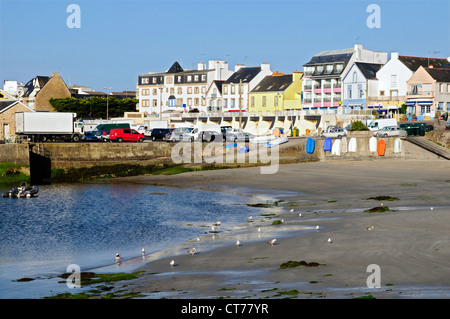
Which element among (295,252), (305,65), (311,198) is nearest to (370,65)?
(305,65)

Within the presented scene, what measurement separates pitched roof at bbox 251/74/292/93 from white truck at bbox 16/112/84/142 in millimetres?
51233

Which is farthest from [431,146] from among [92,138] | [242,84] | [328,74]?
[242,84]

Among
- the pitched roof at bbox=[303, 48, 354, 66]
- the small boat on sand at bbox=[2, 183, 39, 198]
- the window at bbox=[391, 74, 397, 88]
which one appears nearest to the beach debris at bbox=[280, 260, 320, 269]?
the small boat on sand at bbox=[2, 183, 39, 198]

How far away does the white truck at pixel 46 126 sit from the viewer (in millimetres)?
62500

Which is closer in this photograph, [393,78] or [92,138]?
[92,138]

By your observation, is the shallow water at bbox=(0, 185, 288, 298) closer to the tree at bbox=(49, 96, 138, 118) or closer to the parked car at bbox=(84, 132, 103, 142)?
the parked car at bbox=(84, 132, 103, 142)

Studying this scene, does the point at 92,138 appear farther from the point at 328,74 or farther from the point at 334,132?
the point at 328,74

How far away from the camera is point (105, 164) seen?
58344 millimetres

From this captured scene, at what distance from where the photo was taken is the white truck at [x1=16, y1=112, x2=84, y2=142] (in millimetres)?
62500

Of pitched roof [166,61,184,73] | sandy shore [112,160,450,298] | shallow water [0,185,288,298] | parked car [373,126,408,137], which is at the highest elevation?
pitched roof [166,61,184,73]

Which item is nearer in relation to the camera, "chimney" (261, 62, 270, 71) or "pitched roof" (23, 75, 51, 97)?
"chimney" (261, 62, 270, 71)

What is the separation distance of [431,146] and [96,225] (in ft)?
96.4

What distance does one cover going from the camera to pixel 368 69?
325ft
